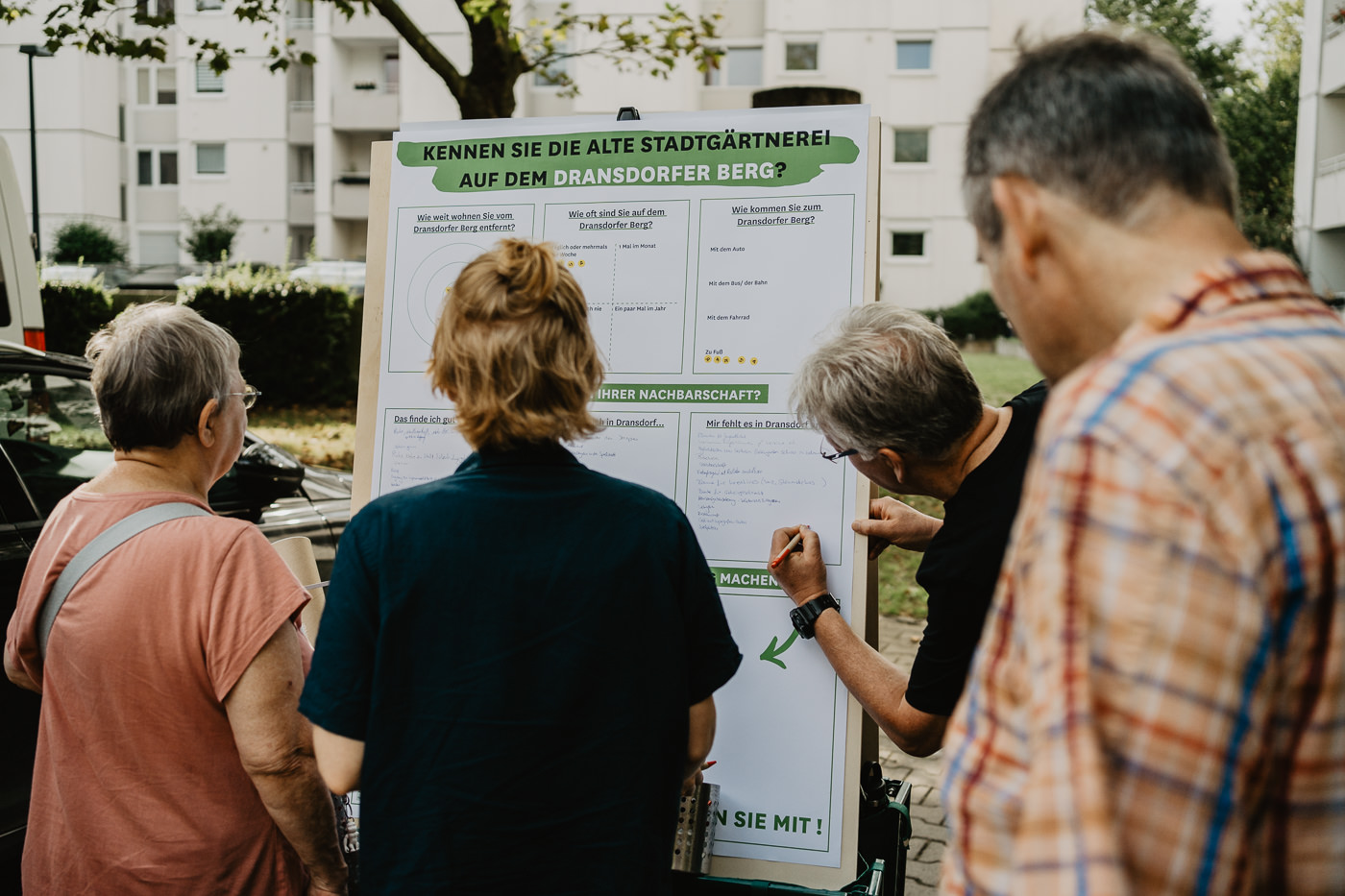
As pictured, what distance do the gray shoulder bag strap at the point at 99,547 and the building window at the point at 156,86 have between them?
117 feet

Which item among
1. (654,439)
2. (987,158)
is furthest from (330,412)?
(987,158)

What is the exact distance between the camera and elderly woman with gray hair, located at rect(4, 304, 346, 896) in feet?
5.60

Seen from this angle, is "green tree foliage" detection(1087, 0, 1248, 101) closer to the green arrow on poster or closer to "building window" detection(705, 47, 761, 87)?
"building window" detection(705, 47, 761, 87)

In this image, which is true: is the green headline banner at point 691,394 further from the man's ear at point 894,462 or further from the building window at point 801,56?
the building window at point 801,56

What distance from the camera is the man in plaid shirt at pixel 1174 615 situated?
0.77 m

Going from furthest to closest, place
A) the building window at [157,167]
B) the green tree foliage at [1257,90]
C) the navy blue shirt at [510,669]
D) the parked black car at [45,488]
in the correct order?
the building window at [157,167] → the green tree foliage at [1257,90] → the parked black car at [45,488] → the navy blue shirt at [510,669]

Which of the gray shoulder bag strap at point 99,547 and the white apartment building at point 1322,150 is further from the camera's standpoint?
the white apartment building at point 1322,150

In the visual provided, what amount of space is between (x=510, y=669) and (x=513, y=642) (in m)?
0.04

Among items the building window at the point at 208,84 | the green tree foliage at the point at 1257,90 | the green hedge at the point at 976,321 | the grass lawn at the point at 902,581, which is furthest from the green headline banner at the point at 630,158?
the building window at the point at 208,84

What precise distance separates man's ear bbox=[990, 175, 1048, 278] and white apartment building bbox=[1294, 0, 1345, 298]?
2314 centimetres

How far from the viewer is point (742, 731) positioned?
221 cm

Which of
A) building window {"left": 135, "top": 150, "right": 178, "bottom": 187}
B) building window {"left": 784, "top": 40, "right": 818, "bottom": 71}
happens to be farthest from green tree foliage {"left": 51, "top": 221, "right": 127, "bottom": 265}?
building window {"left": 784, "top": 40, "right": 818, "bottom": 71}

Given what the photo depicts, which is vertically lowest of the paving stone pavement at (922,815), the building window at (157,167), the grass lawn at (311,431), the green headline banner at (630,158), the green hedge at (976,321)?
the paving stone pavement at (922,815)

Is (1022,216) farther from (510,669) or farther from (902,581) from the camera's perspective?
(902,581)
